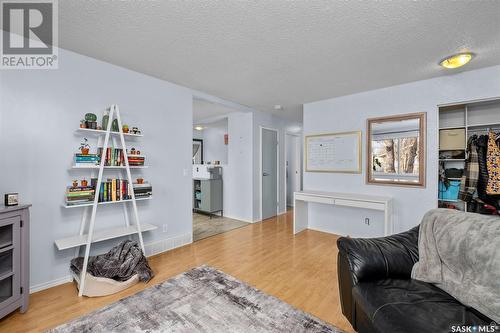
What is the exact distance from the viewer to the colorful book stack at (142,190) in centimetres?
258

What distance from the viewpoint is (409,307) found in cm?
117

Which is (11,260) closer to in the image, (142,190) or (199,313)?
(142,190)

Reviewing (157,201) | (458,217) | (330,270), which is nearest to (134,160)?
(157,201)

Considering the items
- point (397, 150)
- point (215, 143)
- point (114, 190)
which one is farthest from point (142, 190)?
point (215, 143)

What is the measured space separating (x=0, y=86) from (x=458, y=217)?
149 inches

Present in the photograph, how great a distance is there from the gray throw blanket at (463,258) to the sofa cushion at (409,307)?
6cm

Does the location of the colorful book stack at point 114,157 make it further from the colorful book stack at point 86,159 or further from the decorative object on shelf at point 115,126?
the decorative object on shelf at point 115,126

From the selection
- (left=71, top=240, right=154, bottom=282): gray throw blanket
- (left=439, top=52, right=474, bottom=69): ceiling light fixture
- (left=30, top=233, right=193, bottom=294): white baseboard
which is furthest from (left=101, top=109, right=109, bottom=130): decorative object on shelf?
(left=439, top=52, right=474, bottom=69): ceiling light fixture

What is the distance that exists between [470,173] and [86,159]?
4.34 metres

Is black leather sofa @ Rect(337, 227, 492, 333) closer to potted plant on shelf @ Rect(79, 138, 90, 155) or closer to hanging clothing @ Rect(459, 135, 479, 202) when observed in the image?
hanging clothing @ Rect(459, 135, 479, 202)

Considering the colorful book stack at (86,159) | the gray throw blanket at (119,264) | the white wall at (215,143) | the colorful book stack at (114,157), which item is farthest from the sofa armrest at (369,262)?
the white wall at (215,143)

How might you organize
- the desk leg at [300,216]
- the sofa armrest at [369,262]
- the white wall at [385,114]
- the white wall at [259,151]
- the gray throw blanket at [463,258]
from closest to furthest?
the gray throw blanket at [463,258] < the sofa armrest at [369,262] < the white wall at [385,114] < the desk leg at [300,216] < the white wall at [259,151]

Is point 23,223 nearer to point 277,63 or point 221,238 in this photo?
point 221,238

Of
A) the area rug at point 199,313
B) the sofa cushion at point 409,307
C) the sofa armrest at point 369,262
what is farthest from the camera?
the area rug at point 199,313
